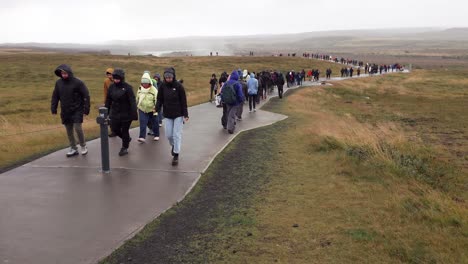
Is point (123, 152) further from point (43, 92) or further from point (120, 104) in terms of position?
point (43, 92)

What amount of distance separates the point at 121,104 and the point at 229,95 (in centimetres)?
392

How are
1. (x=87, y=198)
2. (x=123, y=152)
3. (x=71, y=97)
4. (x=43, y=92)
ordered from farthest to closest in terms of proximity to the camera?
(x=43, y=92) < (x=123, y=152) < (x=71, y=97) < (x=87, y=198)

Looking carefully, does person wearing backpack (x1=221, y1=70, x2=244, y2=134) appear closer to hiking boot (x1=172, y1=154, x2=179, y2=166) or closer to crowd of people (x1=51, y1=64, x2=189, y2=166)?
crowd of people (x1=51, y1=64, x2=189, y2=166)

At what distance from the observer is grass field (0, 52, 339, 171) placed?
10844 mm

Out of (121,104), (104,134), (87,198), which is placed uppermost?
(121,104)

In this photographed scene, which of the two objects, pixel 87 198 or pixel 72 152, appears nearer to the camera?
pixel 87 198

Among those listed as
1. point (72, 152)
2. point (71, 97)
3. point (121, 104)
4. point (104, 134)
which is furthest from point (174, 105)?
point (72, 152)

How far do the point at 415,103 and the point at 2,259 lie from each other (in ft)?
105

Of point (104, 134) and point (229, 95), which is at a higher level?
point (229, 95)

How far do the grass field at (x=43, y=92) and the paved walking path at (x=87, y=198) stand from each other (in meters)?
1.37

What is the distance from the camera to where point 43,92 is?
1363 inches

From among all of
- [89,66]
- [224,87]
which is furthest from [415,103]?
[89,66]

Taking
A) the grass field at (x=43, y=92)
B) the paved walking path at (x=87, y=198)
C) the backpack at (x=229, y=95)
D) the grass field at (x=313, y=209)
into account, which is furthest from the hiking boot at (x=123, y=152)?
the backpack at (x=229, y=95)

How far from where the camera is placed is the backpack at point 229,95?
12047 mm
